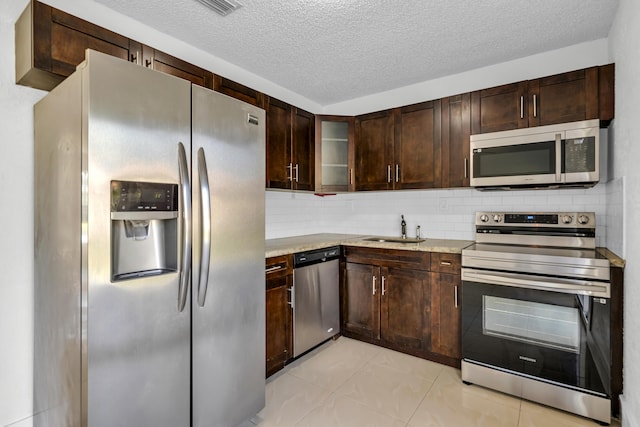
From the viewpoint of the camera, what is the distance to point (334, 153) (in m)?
3.49

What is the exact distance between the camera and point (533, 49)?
2.65m

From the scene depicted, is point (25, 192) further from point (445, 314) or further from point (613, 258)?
point (613, 258)

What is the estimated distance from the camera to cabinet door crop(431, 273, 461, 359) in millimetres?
2582

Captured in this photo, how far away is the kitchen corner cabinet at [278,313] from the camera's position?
2428 mm

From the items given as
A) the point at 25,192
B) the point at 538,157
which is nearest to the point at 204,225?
the point at 25,192

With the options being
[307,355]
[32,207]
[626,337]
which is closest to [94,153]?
[32,207]

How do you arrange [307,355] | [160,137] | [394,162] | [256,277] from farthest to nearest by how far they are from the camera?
[394,162], [307,355], [256,277], [160,137]

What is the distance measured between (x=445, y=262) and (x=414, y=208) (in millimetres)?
950

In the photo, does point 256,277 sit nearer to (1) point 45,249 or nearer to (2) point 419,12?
(1) point 45,249

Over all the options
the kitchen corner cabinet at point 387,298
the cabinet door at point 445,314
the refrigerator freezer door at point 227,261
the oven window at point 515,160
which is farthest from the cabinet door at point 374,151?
the refrigerator freezer door at point 227,261

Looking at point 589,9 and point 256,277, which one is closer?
point 256,277

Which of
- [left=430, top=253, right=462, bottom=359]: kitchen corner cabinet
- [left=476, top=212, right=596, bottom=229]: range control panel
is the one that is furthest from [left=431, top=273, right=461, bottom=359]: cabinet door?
[left=476, top=212, right=596, bottom=229]: range control panel

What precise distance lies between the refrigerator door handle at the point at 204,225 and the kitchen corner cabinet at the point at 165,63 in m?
0.91

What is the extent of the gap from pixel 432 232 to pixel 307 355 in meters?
1.74
